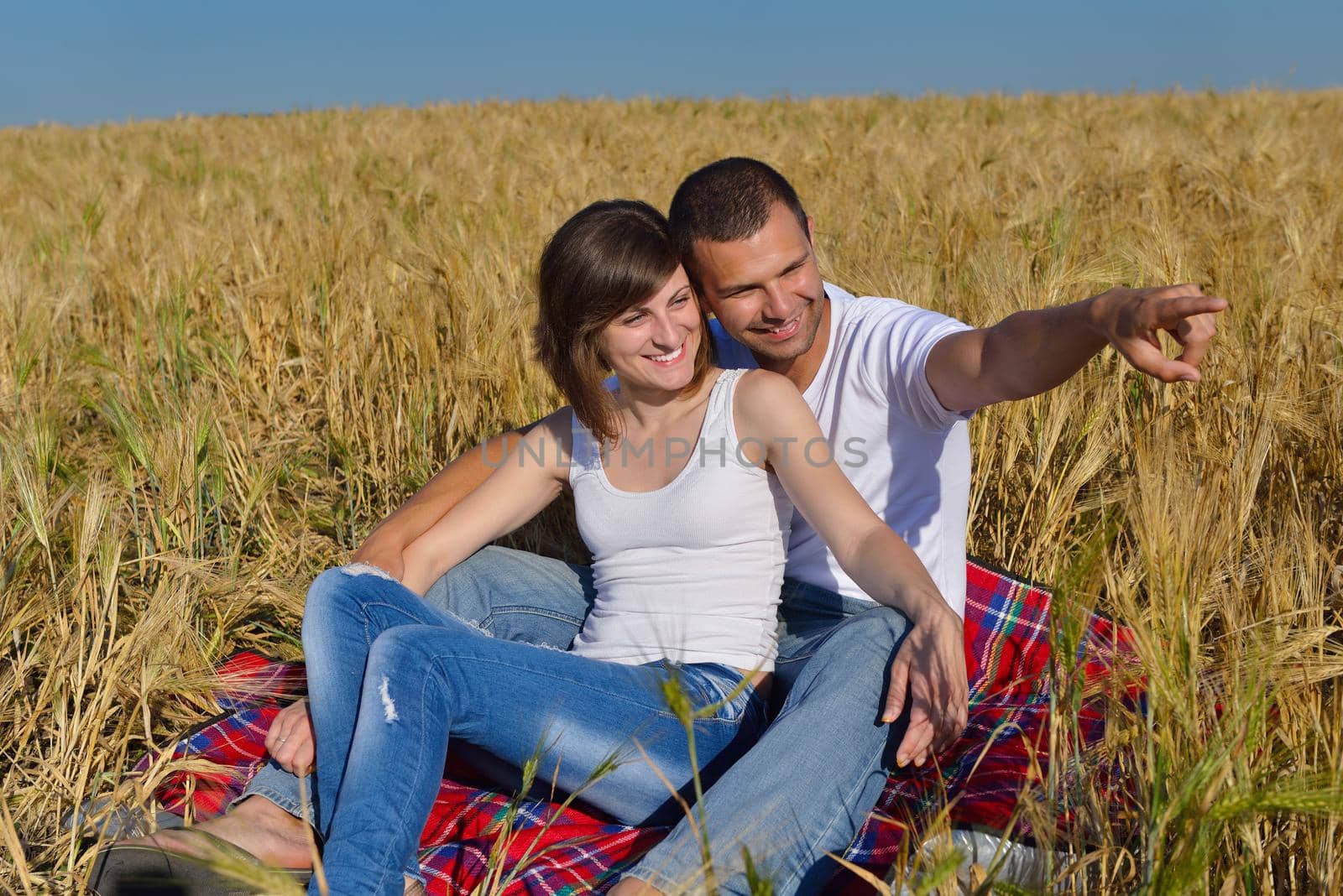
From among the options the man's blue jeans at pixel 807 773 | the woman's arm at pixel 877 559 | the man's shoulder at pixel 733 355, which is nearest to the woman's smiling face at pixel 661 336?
the woman's arm at pixel 877 559

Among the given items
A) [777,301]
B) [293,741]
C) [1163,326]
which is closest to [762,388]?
[777,301]

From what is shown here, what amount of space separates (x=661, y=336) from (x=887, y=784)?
778 millimetres

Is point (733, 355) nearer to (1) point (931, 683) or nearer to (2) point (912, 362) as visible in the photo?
(2) point (912, 362)

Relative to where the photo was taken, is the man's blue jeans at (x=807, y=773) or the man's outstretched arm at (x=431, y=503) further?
the man's outstretched arm at (x=431, y=503)

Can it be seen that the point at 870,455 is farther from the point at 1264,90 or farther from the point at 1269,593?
the point at 1264,90

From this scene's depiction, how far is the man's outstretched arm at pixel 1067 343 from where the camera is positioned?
1348mm

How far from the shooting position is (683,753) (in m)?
1.70

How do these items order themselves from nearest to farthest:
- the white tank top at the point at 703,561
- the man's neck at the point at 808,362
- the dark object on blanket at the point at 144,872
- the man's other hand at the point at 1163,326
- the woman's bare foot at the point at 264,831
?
the man's other hand at the point at 1163,326, the dark object on blanket at the point at 144,872, the woman's bare foot at the point at 264,831, the white tank top at the point at 703,561, the man's neck at the point at 808,362

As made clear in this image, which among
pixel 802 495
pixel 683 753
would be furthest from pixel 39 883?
pixel 802 495

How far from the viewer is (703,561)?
1.84 metres

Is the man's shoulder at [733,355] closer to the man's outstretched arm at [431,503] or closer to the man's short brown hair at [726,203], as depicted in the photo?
the man's short brown hair at [726,203]

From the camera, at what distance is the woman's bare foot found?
5.37 ft

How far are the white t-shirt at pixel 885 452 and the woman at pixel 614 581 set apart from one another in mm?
163

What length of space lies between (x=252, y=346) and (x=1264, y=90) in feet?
30.0
